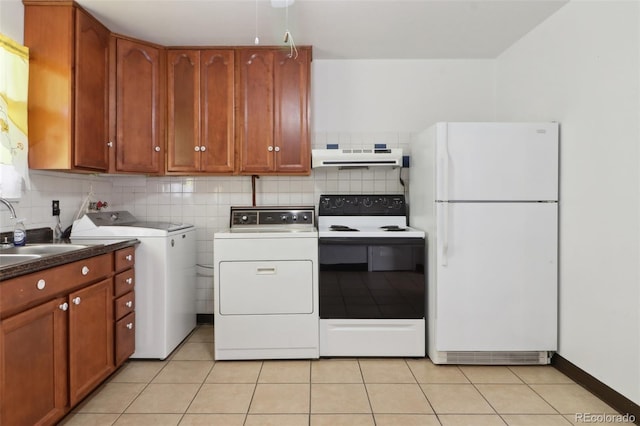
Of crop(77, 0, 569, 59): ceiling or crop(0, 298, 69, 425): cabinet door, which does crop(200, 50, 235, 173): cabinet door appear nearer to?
crop(77, 0, 569, 59): ceiling

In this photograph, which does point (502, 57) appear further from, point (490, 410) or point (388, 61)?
point (490, 410)

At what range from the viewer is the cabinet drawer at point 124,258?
231cm

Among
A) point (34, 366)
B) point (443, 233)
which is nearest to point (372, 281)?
point (443, 233)

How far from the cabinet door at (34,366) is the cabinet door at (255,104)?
166cm

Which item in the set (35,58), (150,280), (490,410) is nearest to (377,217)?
(490,410)

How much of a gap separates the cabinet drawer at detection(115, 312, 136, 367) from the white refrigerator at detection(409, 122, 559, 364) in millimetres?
2030

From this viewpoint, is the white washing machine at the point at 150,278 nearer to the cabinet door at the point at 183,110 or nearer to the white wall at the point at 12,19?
the cabinet door at the point at 183,110

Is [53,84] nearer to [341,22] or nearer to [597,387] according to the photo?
[341,22]

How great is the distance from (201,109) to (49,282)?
5.63ft

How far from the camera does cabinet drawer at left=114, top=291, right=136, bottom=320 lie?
230cm

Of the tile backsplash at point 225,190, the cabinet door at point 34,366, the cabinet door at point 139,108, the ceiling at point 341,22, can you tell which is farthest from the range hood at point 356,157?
the cabinet door at point 34,366

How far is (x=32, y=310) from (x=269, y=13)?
213 centimetres

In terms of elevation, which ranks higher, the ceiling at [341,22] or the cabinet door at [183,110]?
the ceiling at [341,22]

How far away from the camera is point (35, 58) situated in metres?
2.29
